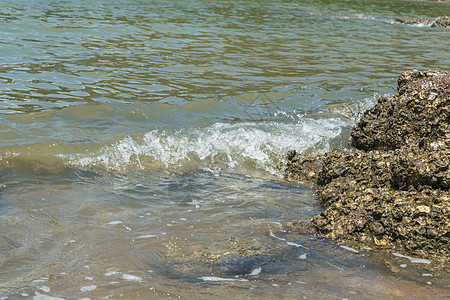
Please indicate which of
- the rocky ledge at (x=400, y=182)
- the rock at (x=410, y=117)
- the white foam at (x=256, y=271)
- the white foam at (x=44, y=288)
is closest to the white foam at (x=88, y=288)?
the white foam at (x=44, y=288)

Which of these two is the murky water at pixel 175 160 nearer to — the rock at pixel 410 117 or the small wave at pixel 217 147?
the small wave at pixel 217 147

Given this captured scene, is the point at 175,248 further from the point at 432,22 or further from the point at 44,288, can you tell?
the point at 432,22

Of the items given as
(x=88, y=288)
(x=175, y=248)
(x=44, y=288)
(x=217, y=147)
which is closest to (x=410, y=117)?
(x=217, y=147)

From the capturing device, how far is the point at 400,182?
15.6ft

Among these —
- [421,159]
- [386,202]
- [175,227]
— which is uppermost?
[421,159]

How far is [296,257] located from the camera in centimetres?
431

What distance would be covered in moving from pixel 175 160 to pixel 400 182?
330 centimetres

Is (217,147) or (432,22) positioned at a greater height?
(432,22)

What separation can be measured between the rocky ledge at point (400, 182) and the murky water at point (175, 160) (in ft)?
0.62

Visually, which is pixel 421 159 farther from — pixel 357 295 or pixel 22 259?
pixel 22 259

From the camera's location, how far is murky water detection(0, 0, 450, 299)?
13.0ft

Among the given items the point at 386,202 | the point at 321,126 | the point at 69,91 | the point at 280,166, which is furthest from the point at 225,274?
the point at 69,91

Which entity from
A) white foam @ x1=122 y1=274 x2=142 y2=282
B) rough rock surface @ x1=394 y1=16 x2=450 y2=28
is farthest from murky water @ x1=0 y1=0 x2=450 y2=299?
rough rock surface @ x1=394 y1=16 x2=450 y2=28

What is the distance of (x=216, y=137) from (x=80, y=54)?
23.9 ft
